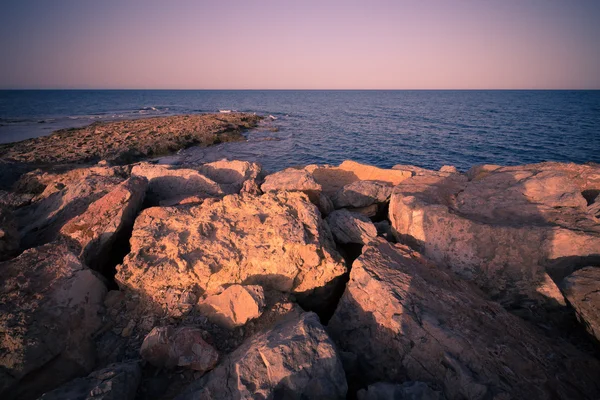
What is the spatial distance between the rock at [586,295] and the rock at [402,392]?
2.45 metres

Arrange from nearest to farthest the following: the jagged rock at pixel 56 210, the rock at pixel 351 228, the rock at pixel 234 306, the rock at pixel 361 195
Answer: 1. the rock at pixel 234 306
2. the jagged rock at pixel 56 210
3. the rock at pixel 351 228
4. the rock at pixel 361 195

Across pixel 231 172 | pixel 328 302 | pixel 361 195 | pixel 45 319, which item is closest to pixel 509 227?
pixel 328 302

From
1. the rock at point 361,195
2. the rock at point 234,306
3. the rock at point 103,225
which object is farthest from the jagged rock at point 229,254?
the rock at point 361,195

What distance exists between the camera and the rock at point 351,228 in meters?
6.05

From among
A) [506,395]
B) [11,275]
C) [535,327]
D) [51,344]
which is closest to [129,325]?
[51,344]

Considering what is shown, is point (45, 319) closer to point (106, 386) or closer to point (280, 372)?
point (106, 386)

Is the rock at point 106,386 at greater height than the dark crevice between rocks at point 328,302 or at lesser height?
greater

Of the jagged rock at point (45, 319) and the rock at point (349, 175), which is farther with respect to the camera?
the rock at point (349, 175)

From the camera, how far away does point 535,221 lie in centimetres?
523

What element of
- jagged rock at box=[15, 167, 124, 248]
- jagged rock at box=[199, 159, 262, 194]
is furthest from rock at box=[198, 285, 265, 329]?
jagged rock at box=[199, 159, 262, 194]

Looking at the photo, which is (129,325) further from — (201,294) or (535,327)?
(535,327)

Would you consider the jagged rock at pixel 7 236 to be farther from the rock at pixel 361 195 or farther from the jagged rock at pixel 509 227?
the jagged rock at pixel 509 227

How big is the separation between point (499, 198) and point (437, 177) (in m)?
2.10

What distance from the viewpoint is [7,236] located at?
4.51 m
